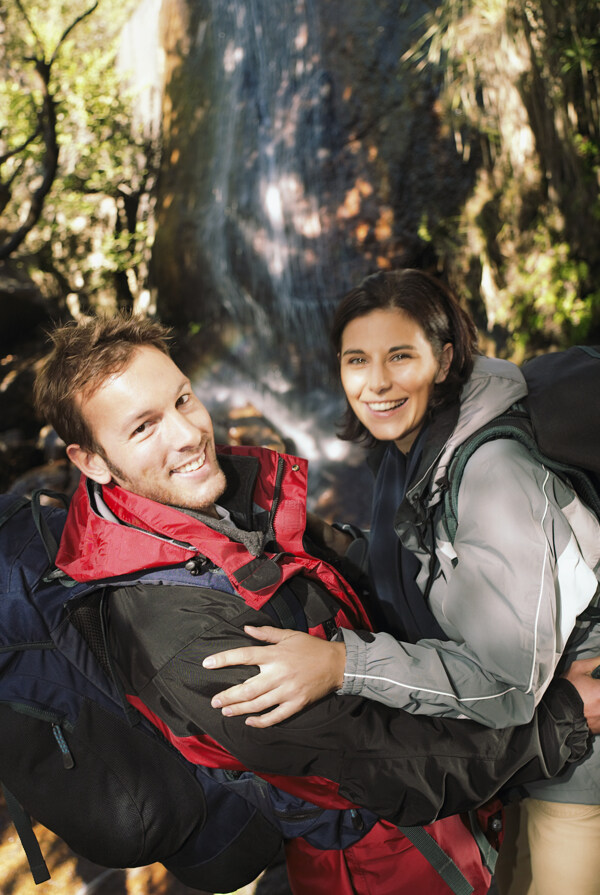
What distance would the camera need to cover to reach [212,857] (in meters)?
1.92

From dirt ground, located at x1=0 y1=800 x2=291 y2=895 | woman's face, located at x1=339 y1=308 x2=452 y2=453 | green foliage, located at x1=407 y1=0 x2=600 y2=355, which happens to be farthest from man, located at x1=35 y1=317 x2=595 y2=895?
green foliage, located at x1=407 y1=0 x2=600 y2=355

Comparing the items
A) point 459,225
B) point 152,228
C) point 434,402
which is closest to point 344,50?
point 459,225

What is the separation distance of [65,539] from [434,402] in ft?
4.12

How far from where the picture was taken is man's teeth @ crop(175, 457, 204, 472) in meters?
2.12

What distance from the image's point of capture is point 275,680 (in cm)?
166

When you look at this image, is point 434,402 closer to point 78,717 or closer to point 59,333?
point 59,333

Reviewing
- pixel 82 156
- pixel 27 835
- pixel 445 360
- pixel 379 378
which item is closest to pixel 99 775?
pixel 27 835

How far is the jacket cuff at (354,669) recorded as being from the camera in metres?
1.77

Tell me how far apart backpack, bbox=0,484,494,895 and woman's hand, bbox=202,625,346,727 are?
0.18m

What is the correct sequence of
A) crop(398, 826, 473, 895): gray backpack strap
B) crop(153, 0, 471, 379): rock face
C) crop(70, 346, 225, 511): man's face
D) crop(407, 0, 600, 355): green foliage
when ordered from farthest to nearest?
1. crop(153, 0, 471, 379): rock face
2. crop(407, 0, 600, 355): green foliage
3. crop(70, 346, 225, 511): man's face
4. crop(398, 826, 473, 895): gray backpack strap

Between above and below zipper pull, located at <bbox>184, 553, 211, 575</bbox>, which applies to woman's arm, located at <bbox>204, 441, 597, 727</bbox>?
below

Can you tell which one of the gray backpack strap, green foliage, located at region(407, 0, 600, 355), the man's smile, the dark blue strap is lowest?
the gray backpack strap

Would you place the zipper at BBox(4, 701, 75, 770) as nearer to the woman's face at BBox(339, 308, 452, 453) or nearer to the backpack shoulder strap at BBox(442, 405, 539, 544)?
the backpack shoulder strap at BBox(442, 405, 539, 544)

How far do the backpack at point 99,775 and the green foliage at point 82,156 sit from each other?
32.4ft
